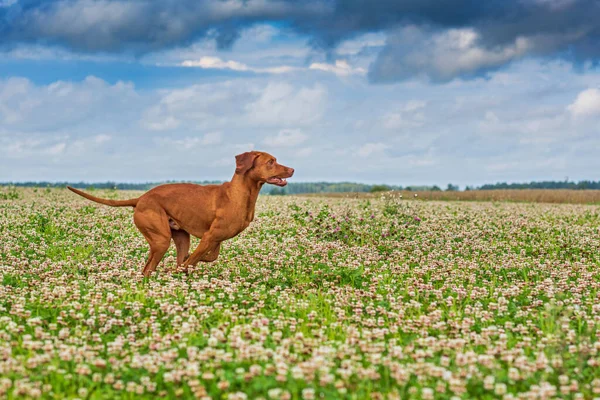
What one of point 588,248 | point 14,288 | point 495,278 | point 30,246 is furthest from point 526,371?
point 30,246

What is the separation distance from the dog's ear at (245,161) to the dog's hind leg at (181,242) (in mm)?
1825

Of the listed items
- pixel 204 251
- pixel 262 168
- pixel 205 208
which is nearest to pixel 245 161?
pixel 262 168

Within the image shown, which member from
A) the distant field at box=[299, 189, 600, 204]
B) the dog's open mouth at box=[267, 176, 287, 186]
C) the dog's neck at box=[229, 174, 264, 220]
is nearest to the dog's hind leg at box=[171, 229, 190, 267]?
the dog's neck at box=[229, 174, 264, 220]

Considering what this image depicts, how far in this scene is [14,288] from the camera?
33.4 ft

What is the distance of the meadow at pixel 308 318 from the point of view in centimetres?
555

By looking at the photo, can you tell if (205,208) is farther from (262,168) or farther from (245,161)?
(262,168)

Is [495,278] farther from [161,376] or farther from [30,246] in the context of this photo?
[30,246]

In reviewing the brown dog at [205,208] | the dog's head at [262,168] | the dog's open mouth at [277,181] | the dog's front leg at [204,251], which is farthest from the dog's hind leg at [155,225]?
the dog's open mouth at [277,181]

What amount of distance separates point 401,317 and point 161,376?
12.3 ft

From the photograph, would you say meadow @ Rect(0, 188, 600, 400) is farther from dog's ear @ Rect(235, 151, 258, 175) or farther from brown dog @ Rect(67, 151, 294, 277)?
dog's ear @ Rect(235, 151, 258, 175)

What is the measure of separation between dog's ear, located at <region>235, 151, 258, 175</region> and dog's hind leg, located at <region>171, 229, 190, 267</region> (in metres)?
1.83

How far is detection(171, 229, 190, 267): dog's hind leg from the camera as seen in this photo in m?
11.2

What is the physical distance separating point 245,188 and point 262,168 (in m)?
0.51

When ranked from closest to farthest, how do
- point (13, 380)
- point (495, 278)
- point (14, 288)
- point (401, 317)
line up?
point (13, 380) → point (401, 317) → point (14, 288) → point (495, 278)
